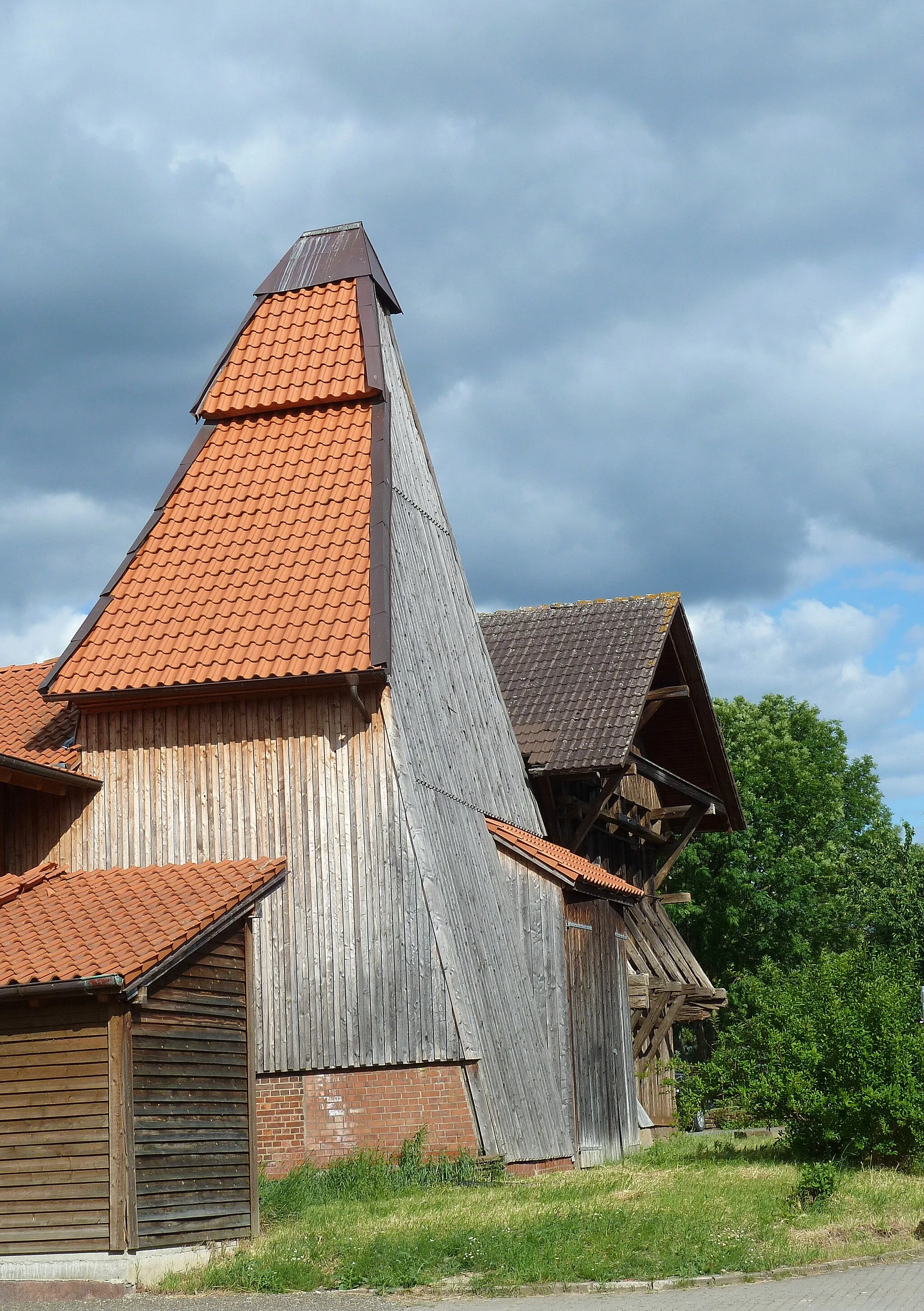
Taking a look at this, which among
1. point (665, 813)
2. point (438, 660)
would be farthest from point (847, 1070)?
point (665, 813)

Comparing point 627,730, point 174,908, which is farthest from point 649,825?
point 174,908

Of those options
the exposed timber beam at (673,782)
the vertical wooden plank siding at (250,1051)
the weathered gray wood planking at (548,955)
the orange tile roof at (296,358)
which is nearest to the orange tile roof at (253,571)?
the orange tile roof at (296,358)

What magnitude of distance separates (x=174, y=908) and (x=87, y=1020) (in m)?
1.55

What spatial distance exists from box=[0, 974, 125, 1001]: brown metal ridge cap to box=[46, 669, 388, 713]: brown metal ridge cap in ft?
15.8

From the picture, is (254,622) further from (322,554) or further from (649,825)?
(649,825)

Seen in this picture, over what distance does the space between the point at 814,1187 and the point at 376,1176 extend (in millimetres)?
4624

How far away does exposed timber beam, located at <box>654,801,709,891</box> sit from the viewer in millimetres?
27766

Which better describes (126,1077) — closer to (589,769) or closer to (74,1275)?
(74,1275)

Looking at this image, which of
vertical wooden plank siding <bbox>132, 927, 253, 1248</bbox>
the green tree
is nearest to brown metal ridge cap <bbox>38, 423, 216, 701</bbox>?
vertical wooden plank siding <bbox>132, 927, 253, 1248</bbox>

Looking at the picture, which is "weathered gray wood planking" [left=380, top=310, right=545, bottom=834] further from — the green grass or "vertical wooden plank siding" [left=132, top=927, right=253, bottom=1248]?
the green grass

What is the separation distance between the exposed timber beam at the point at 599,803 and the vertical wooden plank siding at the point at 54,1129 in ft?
37.4

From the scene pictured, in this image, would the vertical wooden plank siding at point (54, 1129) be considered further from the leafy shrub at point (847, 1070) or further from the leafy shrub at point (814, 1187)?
the leafy shrub at point (847, 1070)

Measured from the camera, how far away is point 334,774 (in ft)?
54.0

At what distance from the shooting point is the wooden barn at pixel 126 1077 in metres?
11.8
